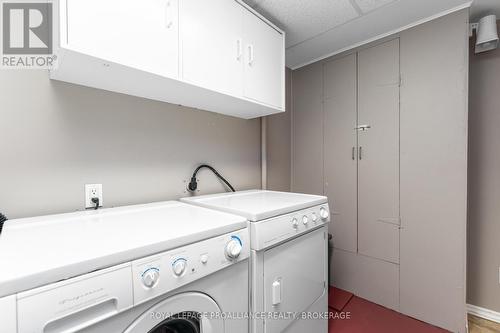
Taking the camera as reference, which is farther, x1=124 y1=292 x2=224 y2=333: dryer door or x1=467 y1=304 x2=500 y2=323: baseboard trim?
x1=467 y1=304 x2=500 y2=323: baseboard trim

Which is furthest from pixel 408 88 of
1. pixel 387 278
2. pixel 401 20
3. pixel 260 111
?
pixel 387 278

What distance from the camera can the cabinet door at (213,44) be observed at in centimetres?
113

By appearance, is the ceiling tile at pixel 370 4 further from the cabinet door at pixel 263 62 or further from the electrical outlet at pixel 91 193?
the electrical outlet at pixel 91 193

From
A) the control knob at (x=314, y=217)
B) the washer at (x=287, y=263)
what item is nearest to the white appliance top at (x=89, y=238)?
the washer at (x=287, y=263)

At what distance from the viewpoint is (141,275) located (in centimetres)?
66

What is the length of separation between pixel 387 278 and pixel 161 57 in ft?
7.40

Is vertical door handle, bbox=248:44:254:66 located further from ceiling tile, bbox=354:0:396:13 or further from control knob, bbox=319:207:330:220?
control knob, bbox=319:207:330:220

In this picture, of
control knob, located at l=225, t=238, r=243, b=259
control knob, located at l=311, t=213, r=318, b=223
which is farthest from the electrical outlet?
control knob, located at l=311, t=213, r=318, b=223

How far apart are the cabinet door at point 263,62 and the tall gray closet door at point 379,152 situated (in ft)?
2.70

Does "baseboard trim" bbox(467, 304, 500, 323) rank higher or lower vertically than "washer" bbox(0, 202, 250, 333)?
lower

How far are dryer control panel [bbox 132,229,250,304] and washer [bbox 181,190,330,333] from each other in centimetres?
13

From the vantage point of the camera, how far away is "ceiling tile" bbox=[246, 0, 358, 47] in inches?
58.5

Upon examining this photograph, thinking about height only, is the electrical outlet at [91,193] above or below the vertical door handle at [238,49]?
below

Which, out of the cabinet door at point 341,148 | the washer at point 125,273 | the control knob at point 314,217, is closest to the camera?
the washer at point 125,273
